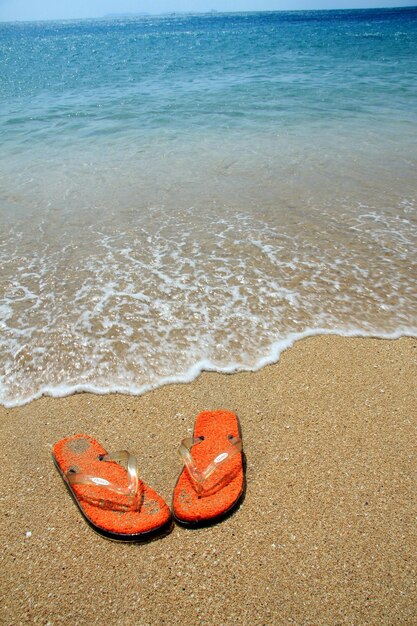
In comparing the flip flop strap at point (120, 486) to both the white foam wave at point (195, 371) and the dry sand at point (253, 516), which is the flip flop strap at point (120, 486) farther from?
the white foam wave at point (195, 371)

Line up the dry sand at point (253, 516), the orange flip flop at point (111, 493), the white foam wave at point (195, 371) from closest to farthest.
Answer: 1. the dry sand at point (253, 516)
2. the orange flip flop at point (111, 493)
3. the white foam wave at point (195, 371)

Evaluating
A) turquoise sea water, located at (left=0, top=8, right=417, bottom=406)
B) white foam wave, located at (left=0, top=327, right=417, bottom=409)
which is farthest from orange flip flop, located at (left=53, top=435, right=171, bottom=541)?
turquoise sea water, located at (left=0, top=8, right=417, bottom=406)

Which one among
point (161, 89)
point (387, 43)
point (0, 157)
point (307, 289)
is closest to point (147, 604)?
point (307, 289)

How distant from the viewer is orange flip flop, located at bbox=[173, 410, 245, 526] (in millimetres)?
2439

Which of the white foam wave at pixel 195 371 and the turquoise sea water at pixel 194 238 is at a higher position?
the turquoise sea water at pixel 194 238

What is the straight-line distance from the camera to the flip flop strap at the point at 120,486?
2.47 metres

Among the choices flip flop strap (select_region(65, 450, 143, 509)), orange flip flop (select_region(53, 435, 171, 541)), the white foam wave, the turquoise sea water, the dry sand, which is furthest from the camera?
the turquoise sea water

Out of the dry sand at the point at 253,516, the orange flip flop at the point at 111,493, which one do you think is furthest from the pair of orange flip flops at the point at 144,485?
the dry sand at the point at 253,516

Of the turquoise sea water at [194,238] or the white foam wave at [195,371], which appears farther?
the turquoise sea water at [194,238]

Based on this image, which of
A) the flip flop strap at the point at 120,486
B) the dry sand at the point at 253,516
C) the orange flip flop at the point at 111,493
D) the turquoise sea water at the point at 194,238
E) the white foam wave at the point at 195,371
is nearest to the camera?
the dry sand at the point at 253,516

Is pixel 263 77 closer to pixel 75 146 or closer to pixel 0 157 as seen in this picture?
pixel 75 146

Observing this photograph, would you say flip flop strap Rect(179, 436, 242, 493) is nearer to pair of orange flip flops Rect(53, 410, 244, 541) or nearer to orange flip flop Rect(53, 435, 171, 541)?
pair of orange flip flops Rect(53, 410, 244, 541)

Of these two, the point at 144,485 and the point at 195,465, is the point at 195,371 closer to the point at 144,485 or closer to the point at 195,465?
the point at 195,465

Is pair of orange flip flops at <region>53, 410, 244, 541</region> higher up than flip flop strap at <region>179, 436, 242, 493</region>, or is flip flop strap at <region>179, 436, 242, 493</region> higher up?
flip flop strap at <region>179, 436, 242, 493</region>
